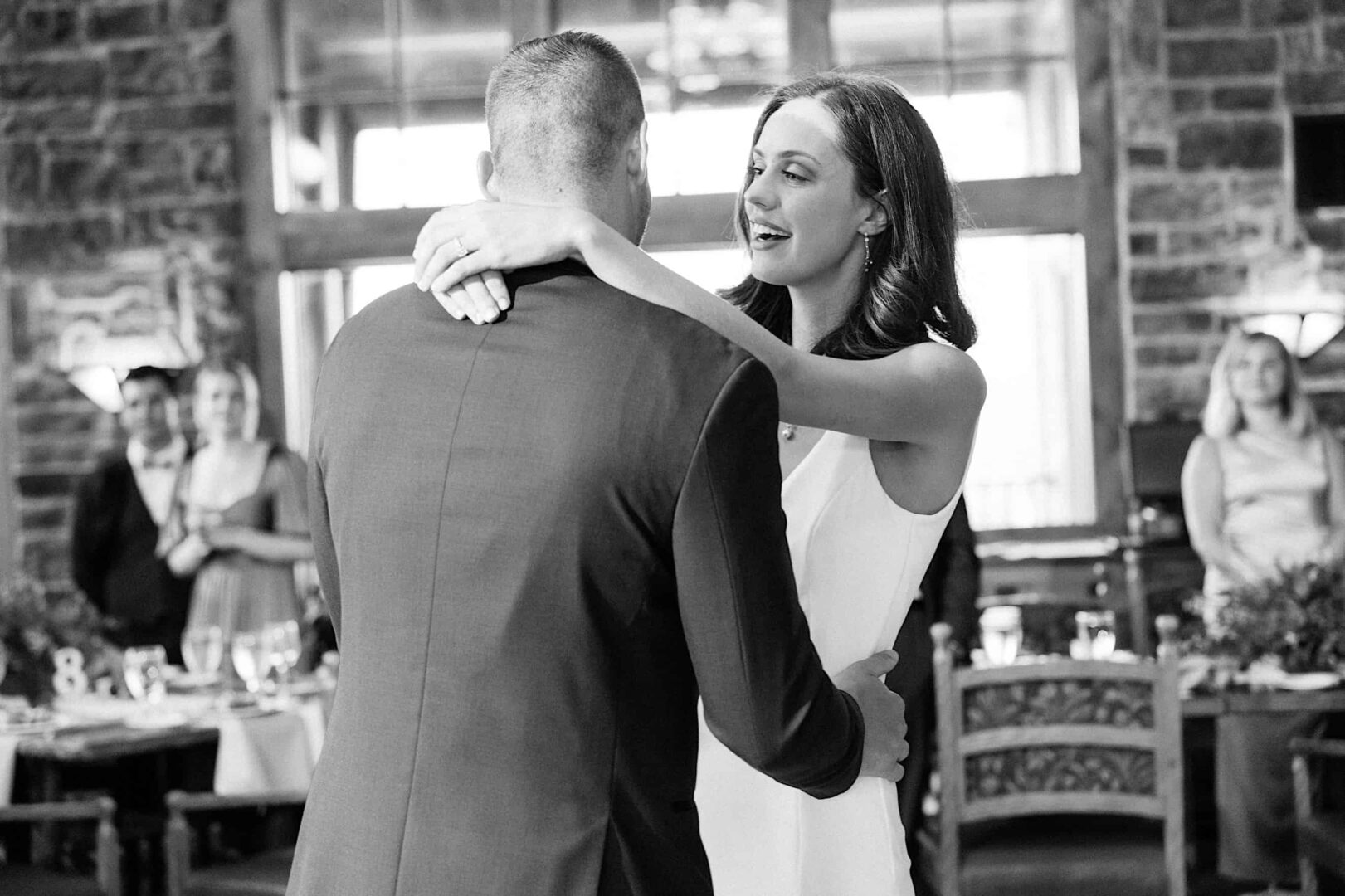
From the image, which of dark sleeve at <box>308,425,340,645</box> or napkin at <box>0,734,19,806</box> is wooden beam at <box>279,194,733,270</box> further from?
dark sleeve at <box>308,425,340,645</box>

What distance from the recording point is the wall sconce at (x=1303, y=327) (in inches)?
288

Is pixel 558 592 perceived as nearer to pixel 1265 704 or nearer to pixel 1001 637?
pixel 1001 637

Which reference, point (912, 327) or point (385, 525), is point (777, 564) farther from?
point (912, 327)

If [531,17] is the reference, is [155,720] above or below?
below

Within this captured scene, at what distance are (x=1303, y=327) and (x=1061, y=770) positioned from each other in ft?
13.5

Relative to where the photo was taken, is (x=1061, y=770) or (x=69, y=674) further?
(x=69, y=674)

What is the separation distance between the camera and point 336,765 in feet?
5.02

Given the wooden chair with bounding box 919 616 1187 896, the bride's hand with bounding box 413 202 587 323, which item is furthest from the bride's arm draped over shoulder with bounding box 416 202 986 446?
the wooden chair with bounding box 919 616 1187 896

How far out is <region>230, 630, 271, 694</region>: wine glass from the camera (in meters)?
4.70

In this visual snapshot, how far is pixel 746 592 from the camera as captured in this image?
55.8 inches

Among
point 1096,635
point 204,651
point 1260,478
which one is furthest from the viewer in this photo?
point 1260,478

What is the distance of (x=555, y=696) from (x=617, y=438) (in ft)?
0.70

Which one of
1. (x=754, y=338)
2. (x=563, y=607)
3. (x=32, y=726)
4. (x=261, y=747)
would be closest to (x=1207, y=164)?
(x=261, y=747)

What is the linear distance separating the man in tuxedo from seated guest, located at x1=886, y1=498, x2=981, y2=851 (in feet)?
8.22
